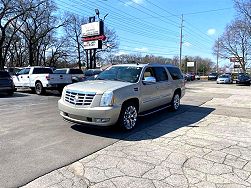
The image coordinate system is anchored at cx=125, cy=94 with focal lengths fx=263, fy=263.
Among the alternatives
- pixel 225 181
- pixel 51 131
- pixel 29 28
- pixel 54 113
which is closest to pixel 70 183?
pixel 225 181

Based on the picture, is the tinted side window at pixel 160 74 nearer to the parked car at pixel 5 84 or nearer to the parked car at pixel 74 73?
the parked car at pixel 5 84

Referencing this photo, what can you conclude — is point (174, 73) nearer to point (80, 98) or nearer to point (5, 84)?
point (80, 98)

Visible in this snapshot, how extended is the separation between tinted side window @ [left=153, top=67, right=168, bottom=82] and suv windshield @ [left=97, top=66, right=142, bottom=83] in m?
1.01

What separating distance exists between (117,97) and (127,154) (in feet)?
5.43

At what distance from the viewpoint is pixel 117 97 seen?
6.28 meters

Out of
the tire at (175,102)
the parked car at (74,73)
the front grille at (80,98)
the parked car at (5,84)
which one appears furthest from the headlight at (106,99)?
the parked car at (74,73)

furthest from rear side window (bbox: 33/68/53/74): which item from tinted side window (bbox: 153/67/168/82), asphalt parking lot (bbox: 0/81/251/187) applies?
tinted side window (bbox: 153/67/168/82)

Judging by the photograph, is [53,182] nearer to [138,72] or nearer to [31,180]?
[31,180]

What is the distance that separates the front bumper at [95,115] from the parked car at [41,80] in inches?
373

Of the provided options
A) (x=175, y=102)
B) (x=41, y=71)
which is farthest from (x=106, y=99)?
(x=41, y=71)

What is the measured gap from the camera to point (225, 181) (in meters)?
3.98

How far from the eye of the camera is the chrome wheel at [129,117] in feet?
21.8

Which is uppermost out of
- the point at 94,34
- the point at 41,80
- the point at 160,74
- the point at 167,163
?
the point at 94,34

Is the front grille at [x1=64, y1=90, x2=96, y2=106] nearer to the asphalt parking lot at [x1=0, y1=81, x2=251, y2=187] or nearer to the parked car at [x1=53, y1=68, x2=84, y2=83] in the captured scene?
the asphalt parking lot at [x1=0, y1=81, x2=251, y2=187]
